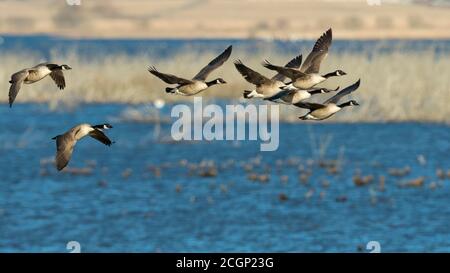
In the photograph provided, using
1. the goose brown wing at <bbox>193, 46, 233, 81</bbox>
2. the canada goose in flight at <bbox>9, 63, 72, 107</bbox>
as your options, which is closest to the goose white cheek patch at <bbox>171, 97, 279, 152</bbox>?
the goose brown wing at <bbox>193, 46, 233, 81</bbox>

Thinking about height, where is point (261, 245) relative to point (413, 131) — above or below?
below

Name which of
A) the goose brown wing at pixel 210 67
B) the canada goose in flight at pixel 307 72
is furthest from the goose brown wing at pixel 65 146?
the canada goose in flight at pixel 307 72

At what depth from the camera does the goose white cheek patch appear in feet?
135

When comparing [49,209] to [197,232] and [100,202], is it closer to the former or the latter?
[100,202]

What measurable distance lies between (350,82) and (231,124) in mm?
4324

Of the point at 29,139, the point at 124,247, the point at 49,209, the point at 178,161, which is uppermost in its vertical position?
the point at 29,139

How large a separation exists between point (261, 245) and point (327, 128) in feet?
67.0

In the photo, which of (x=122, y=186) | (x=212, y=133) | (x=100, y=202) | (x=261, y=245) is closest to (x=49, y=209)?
(x=100, y=202)

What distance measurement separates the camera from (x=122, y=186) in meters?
34.5

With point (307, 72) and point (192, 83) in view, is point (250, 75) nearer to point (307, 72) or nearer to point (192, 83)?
point (192, 83)

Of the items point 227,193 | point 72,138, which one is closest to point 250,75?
point 72,138

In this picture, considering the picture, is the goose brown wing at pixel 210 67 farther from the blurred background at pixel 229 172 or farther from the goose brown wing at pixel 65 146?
the blurred background at pixel 229 172

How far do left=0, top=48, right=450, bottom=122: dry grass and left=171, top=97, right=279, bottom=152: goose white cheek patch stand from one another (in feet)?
2.33

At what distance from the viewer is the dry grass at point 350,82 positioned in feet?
131
